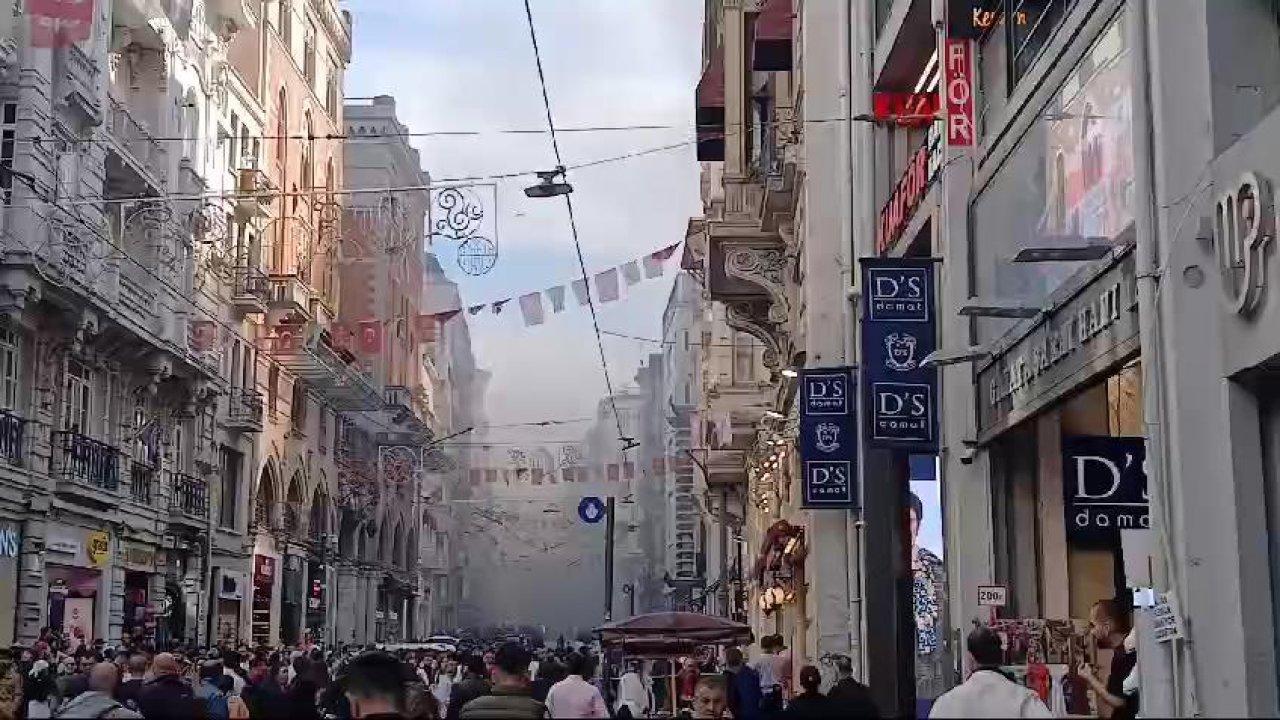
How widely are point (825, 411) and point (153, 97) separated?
2022cm

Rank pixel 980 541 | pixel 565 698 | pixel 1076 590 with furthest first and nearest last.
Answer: pixel 980 541, pixel 1076 590, pixel 565 698

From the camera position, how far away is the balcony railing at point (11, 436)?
92.2ft

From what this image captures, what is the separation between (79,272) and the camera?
30.3 metres

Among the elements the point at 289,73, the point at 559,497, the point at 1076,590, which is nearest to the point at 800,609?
the point at 1076,590

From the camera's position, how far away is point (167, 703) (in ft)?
35.5

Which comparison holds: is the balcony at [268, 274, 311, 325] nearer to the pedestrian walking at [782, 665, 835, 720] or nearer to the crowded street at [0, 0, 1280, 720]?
the crowded street at [0, 0, 1280, 720]

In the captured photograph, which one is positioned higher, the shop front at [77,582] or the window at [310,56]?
the window at [310,56]

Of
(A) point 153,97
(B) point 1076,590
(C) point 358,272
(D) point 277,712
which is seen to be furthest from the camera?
(C) point 358,272

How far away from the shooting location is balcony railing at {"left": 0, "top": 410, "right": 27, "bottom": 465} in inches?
1106

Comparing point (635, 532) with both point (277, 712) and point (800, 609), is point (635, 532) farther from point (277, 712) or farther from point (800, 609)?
point (277, 712)

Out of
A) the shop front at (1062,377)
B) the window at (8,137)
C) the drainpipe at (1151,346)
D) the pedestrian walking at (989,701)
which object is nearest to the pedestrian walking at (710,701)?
the shop front at (1062,377)

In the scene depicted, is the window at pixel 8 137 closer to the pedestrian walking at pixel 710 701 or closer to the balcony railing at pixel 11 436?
the balcony railing at pixel 11 436

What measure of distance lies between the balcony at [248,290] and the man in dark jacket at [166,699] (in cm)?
3423

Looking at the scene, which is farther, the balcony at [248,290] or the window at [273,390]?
the window at [273,390]
